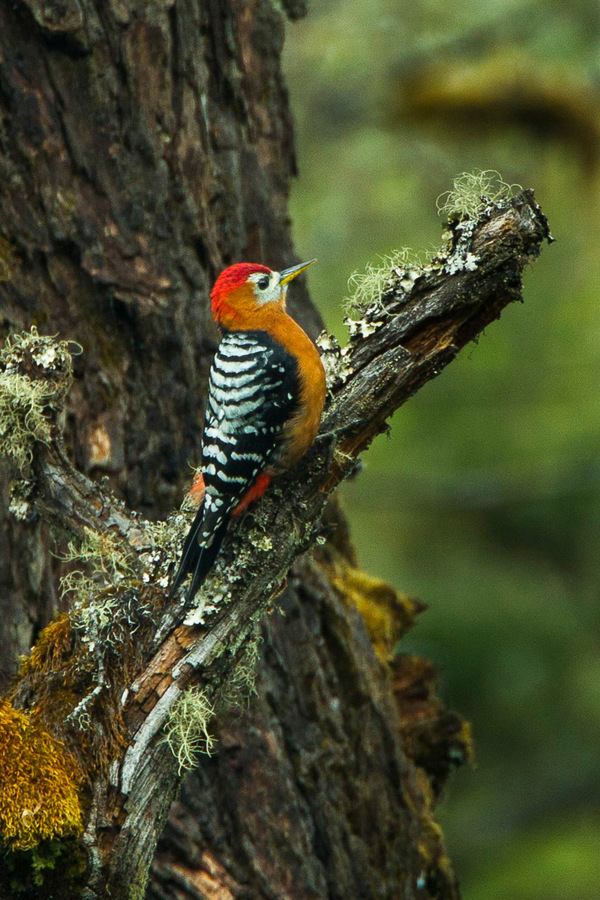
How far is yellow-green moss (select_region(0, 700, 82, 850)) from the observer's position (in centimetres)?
240

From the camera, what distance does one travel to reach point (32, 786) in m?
2.48

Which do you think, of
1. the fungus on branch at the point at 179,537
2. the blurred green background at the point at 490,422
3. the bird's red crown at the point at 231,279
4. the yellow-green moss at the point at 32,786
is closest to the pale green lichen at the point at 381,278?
the fungus on branch at the point at 179,537

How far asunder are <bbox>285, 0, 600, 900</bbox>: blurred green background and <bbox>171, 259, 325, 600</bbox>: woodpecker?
3.01 meters

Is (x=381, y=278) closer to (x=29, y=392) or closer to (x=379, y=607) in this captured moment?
(x=29, y=392)

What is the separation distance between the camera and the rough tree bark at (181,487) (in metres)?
2.63

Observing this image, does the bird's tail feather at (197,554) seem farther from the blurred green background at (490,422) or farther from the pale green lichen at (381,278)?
the blurred green background at (490,422)

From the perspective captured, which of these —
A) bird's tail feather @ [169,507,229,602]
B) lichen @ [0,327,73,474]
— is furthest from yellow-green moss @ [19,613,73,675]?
lichen @ [0,327,73,474]

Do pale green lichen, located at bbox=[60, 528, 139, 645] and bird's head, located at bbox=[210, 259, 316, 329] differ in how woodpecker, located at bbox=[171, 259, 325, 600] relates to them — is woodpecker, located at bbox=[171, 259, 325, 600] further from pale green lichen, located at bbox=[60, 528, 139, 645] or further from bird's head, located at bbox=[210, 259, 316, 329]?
pale green lichen, located at bbox=[60, 528, 139, 645]

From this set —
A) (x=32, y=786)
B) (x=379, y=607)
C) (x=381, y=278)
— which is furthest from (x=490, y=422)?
(x=32, y=786)

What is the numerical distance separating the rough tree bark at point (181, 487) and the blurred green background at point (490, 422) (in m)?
2.21

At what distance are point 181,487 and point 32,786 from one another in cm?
151

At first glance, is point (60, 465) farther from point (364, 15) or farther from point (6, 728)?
point (364, 15)

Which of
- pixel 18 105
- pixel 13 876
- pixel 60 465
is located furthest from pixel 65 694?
pixel 18 105

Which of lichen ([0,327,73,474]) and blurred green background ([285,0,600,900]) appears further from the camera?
blurred green background ([285,0,600,900])
